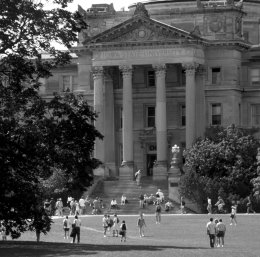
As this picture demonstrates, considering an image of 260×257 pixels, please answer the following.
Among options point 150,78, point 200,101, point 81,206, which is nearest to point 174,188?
point 81,206

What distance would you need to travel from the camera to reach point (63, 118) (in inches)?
2721

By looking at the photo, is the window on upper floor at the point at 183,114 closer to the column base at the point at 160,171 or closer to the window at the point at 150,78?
the window at the point at 150,78

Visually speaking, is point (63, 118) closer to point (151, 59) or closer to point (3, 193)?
point (3, 193)

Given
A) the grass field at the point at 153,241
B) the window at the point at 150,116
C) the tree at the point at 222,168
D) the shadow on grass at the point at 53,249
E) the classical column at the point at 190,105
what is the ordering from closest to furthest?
1. the shadow on grass at the point at 53,249
2. the grass field at the point at 153,241
3. the tree at the point at 222,168
4. the classical column at the point at 190,105
5. the window at the point at 150,116

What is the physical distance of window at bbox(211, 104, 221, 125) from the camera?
13475 cm

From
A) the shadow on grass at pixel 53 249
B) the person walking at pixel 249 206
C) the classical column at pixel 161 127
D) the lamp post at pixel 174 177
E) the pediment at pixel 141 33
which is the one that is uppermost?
the pediment at pixel 141 33

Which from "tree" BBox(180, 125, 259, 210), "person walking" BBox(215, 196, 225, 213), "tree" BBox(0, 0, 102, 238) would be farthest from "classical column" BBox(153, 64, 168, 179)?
"tree" BBox(0, 0, 102, 238)

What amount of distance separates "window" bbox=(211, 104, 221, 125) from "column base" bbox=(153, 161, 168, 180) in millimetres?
7883

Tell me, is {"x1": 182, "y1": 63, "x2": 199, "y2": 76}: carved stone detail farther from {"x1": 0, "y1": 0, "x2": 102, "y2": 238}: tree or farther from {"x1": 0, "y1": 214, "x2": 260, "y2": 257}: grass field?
{"x1": 0, "y1": 0, "x2": 102, "y2": 238}: tree

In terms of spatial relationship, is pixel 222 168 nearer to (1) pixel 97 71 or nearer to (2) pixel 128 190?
(2) pixel 128 190

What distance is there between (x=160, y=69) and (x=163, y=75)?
0.68m

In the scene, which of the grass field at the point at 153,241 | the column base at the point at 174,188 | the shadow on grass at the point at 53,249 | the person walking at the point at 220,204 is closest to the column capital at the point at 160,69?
the column base at the point at 174,188

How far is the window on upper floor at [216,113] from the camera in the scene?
442 feet

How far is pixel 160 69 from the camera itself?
131500mm
